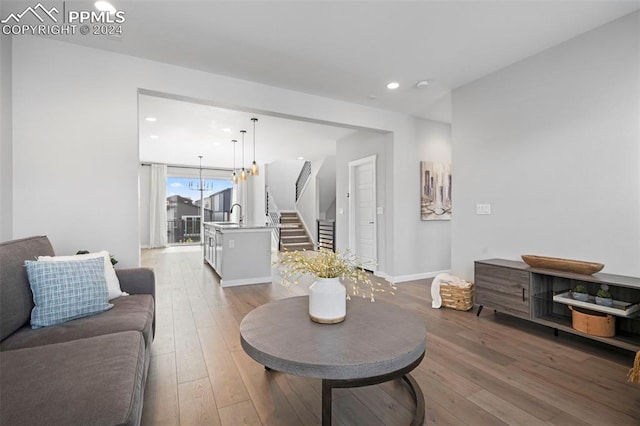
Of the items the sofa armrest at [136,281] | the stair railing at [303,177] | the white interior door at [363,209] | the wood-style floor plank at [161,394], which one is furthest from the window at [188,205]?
the wood-style floor plank at [161,394]

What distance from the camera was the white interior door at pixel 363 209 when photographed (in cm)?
538

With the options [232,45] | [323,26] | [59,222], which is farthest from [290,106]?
[59,222]

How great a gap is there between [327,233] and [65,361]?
23.5 ft

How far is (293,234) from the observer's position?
930cm

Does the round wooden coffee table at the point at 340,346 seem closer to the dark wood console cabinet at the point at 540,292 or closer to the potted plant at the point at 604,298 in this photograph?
the dark wood console cabinet at the point at 540,292

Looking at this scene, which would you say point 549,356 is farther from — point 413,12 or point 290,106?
point 290,106

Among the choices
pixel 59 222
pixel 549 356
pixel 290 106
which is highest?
pixel 290 106

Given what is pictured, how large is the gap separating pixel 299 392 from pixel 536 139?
3.29m

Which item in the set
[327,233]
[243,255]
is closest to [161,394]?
[243,255]

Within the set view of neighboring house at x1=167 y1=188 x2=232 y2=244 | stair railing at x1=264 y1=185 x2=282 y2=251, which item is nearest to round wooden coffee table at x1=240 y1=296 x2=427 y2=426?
stair railing at x1=264 y1=185 x2=282 y2=251

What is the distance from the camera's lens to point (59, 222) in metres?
2.78

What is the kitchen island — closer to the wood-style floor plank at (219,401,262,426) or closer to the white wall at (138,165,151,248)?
the wood-style floor plank at (219,401,262,426)

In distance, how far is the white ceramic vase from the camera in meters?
1.69

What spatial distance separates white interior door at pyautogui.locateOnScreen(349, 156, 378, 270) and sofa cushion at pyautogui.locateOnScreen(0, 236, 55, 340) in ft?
14.0
